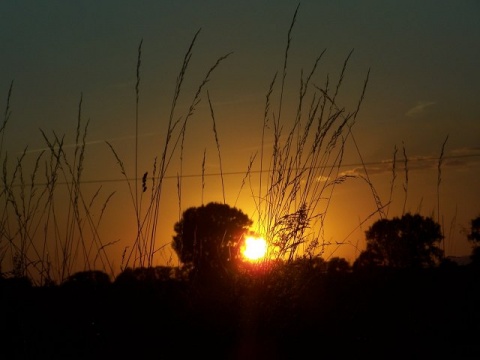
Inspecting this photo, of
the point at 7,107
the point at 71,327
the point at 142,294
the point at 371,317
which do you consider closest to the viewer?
the point at 71,327

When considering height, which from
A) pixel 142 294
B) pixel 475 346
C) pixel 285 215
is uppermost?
pixel 285 215

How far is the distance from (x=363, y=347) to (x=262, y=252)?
761 millimetres

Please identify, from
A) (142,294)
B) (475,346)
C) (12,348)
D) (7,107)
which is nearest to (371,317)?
(475,346)

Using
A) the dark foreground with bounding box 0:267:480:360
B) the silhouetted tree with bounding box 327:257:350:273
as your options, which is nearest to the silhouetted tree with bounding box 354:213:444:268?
the silhouetted tree with bounding box 327:257:350:273

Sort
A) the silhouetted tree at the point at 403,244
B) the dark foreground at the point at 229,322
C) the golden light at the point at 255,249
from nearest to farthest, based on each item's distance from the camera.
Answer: the dark foreground at the point at 229,322, the golden light at the point at 255,249, the silhouetted tree at the point at 403,244

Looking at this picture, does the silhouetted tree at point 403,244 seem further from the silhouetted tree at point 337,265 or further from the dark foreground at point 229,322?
the dark foreground at point 229,322

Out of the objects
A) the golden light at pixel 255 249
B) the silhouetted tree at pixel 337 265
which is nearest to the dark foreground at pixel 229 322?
the golden light at pixel 255 249

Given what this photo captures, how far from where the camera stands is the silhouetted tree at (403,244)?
355 cm

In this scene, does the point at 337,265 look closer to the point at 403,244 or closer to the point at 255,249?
the point at 403,244

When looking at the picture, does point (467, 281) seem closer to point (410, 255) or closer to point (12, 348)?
point (410, 255)

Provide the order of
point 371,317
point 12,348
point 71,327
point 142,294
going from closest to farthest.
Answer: point 12,348 < point 71,327 < point 142,294 < point 371,317

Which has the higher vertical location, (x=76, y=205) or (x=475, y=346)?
(x=76, y=205)

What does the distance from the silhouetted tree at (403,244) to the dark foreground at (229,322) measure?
0.40m

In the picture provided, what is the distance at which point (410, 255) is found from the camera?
11.6 feet
